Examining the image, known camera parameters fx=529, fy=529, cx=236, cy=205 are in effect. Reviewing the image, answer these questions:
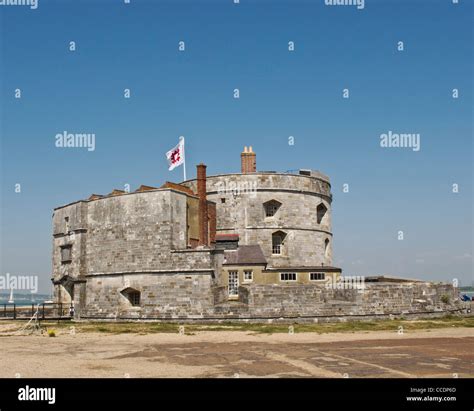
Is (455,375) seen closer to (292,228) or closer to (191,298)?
(191,298)

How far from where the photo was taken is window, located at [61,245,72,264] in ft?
129

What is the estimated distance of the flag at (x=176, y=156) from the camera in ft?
127

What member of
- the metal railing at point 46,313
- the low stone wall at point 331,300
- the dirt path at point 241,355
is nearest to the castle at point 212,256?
the low stone wall at point 331,300

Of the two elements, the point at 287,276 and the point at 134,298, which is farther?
the point at 287,276

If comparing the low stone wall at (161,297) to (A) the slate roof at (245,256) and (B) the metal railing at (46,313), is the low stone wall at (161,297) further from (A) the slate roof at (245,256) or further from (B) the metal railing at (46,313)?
(B) the metal railing at (46,313)

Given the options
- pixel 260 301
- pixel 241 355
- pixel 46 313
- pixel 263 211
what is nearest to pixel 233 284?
pixel 260 301

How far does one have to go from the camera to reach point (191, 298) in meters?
33.1

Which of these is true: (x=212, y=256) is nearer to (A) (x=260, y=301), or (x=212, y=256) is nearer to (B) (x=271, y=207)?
(A) (x=260, y=301)

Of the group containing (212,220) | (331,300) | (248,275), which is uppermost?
(212,220)

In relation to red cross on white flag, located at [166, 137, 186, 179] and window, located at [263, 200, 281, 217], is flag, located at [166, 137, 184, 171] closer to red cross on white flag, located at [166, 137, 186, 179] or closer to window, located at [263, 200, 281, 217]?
red cross on white flag, located at [166, 137, 186, 179]

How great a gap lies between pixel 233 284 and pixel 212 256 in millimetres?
3147

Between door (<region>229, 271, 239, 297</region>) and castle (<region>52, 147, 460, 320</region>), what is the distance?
7 cm

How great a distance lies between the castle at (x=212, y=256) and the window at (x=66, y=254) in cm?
15

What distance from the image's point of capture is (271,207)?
41812mm
